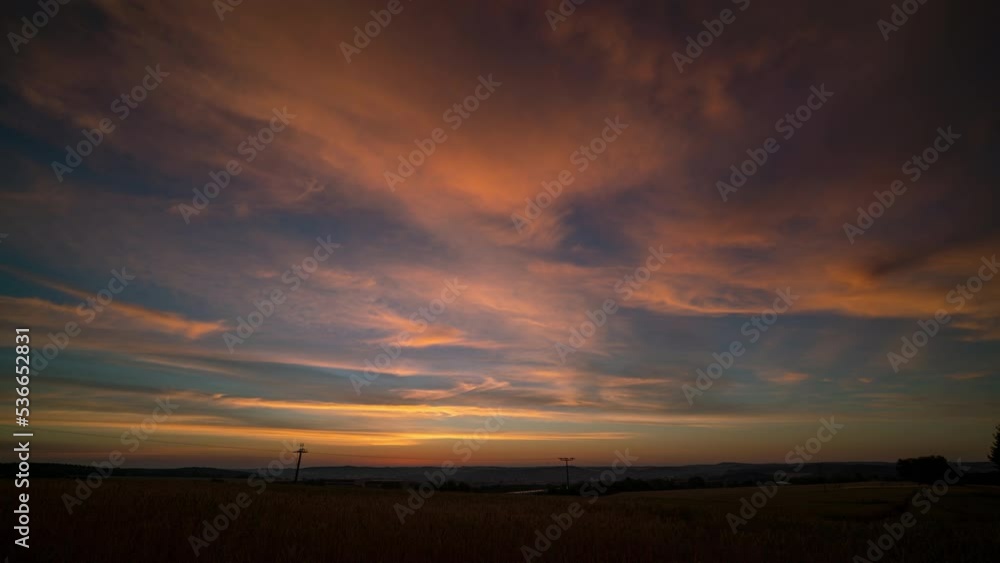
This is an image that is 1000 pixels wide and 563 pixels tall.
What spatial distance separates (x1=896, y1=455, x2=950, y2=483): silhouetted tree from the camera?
341 feet

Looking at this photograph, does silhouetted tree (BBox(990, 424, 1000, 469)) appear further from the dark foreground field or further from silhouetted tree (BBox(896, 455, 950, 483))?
the dark foreground field

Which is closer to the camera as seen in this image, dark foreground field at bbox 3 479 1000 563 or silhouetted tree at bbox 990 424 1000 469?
dark foreground field at bbox 3 479 1000 563

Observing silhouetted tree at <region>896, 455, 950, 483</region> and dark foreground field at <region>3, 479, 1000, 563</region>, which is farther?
silhouetted tree at <region>896, 455, 950, 483</region>

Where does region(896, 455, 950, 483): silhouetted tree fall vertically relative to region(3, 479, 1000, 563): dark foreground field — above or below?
above

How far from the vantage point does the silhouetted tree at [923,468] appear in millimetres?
104000

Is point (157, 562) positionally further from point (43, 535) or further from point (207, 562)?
point (43, 535)

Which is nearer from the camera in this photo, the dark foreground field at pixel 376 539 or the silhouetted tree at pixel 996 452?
the dark foreground field at pixel 376 539

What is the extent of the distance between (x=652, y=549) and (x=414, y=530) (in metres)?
4.97

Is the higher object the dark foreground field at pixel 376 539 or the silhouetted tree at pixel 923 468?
the silhouetted tree at pixel 923 468

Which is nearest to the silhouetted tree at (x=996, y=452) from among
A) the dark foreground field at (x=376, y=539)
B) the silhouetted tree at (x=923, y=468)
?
the silhouetted tree at (x=923, y=468)

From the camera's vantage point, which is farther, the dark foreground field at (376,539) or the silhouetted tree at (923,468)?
the silhouetted tree at (923,468)

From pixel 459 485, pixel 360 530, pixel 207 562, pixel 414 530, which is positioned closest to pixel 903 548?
pixel 414 530

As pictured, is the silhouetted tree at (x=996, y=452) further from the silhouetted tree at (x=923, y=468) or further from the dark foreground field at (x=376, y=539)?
the dark foreground field at (x=376, y=539)

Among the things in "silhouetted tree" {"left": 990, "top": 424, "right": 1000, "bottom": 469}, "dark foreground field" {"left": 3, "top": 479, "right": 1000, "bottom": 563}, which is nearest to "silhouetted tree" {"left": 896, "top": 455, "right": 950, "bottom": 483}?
"silhouetted tree" {"left": 990, "top": 424, "right": 1000, "bottom": 469}
